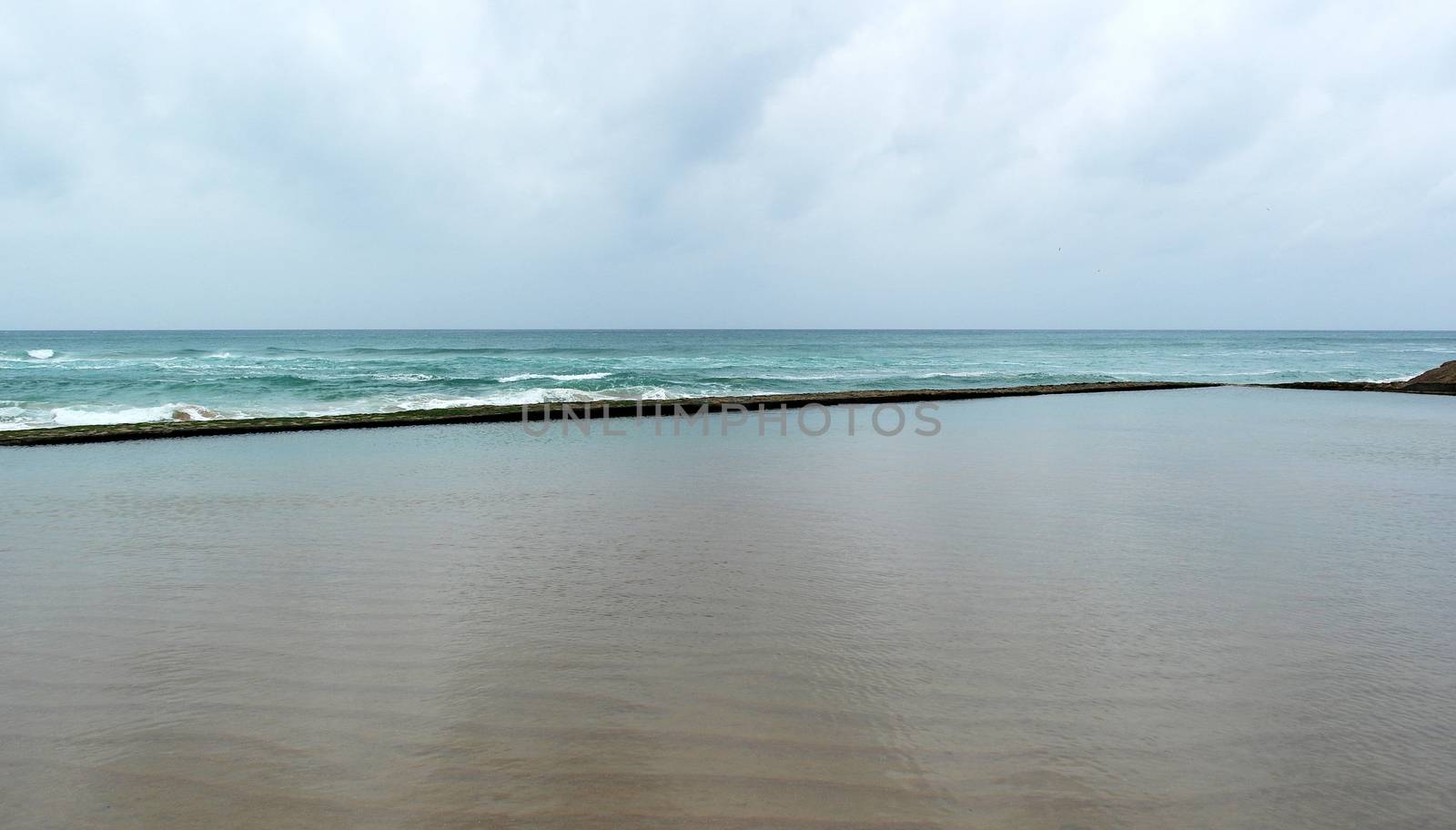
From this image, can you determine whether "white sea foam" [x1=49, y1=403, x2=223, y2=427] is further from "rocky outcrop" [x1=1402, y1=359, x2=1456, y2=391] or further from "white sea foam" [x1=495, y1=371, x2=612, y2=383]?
"rocky outcrop" [x1=1402, y1=359, x2=1456, y2=391]

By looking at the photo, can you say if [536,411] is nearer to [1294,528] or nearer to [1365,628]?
[1294,528]

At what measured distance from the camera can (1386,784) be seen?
2.44 meters

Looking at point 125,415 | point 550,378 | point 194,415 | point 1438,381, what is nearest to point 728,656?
point 194,415

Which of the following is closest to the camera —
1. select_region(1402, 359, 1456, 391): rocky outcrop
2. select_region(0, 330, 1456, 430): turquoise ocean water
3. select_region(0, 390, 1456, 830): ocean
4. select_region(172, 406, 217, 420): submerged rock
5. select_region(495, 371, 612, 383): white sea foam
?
select_region(0, 390, 1456, 830): ocean

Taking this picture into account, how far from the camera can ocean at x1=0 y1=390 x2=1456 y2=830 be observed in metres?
2.39

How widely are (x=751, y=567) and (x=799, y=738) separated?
1.94 meters

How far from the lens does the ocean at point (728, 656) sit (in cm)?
239

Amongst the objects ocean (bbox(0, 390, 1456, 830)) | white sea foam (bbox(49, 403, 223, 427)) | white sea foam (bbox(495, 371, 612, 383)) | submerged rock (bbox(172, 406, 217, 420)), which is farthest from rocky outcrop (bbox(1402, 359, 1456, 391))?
white sea foam (bbox(49, 403, 223, 427))

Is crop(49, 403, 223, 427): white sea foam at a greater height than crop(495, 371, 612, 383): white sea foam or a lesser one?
lesser

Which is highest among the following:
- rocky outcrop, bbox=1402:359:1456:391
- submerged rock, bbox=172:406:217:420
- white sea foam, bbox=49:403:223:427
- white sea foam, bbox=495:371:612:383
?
rocky outcrop, bbox=1402:359:1456:391

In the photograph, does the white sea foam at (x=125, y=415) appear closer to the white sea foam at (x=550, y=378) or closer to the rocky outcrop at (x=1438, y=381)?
the white sea foam at (x=550, y=378)

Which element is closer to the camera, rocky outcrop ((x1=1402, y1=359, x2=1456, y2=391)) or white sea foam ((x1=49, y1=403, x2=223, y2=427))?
white sea foam ((x1=49, y1=403, x2=223, y2=427))

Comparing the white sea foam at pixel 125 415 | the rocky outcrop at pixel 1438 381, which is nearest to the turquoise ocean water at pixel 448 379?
the white sea foam at pixel 125 415

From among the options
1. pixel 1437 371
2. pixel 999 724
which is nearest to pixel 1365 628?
pixel 999 724
